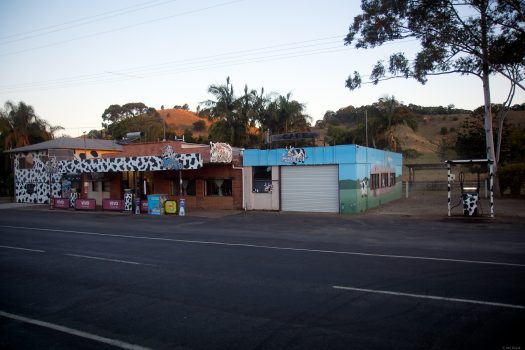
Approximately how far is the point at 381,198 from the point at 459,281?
69.3 ft

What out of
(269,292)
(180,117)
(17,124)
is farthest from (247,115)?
(180,117)

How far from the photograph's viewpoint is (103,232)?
17734 millimetres

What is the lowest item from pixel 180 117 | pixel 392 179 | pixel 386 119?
pixel 392 179

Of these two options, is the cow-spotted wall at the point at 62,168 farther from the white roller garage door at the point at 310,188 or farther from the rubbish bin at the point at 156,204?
the white roller garage door at the point at 310,188

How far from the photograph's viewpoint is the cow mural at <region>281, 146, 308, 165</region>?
973 inches

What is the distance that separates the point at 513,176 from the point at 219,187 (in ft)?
70.3

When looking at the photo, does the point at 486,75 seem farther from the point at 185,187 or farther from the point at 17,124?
the point at 17,124

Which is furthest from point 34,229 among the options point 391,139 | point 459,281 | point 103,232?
point 391,139

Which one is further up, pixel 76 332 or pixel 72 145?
pixel 72 145

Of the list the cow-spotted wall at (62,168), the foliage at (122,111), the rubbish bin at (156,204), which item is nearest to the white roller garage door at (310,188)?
the cow-spotted wall at (62,168)

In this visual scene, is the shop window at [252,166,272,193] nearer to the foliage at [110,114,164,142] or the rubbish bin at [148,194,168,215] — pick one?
the rubbish bin at [148,194,168,215]

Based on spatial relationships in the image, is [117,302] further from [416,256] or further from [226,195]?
[226,195]

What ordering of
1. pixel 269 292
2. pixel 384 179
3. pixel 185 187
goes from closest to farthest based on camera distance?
pixel 269 292, pixel 185 187, pixel 384 179

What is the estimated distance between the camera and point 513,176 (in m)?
30.0
